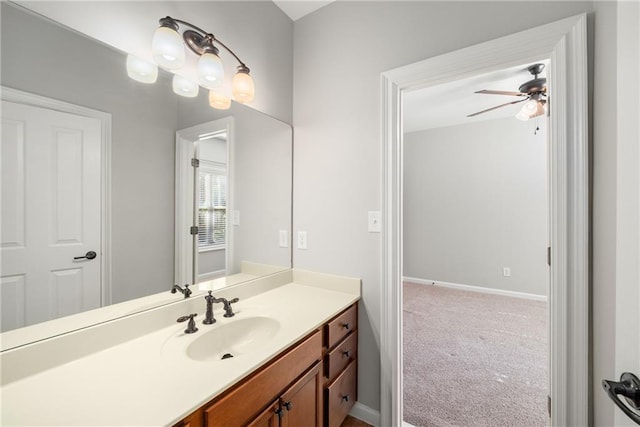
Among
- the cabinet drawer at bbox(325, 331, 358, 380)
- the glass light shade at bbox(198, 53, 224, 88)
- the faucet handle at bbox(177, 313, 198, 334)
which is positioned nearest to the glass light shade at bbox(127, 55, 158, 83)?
the glass light shade at bbox(198, 53, 224, 88)

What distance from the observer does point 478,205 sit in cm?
409

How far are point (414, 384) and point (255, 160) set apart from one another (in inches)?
79.0

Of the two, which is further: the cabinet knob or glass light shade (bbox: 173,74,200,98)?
glass light shade (bbox: 173,74,200,98)

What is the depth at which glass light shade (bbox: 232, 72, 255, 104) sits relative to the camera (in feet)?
4.71

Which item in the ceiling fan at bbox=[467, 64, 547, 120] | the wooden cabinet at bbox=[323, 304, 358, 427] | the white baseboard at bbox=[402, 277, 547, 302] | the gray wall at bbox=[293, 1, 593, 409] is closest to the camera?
the wooden cabinet at bbox=[323, 304, 358, 427]

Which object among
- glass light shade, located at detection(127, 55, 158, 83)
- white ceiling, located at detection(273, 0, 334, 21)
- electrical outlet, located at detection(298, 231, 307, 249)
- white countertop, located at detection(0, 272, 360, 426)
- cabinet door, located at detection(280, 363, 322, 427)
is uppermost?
white ceiling, located at detection(273, 0, 334, 21)

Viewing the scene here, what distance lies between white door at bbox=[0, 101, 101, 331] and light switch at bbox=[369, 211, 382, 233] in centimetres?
129

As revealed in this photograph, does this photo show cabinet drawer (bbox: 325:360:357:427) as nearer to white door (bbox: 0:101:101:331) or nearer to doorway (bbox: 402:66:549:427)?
doorway (bbox: 402:66:549:427)

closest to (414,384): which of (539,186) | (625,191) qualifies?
(625,191)

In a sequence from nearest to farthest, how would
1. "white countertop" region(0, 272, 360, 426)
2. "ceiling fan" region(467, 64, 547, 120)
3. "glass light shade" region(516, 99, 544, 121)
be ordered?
1. "white countertop" region(0, 272, 360, 426)
2. "ceiling fan" region(467, 64, 547, 120)
3. "glass light shade" region(516, 99, 544, 121)

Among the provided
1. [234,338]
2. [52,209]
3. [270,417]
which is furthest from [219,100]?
[270,417]

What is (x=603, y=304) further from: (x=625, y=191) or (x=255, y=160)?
(x=255, y=160)

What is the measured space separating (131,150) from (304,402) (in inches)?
51.1

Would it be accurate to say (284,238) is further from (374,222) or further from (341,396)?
(341,396)
